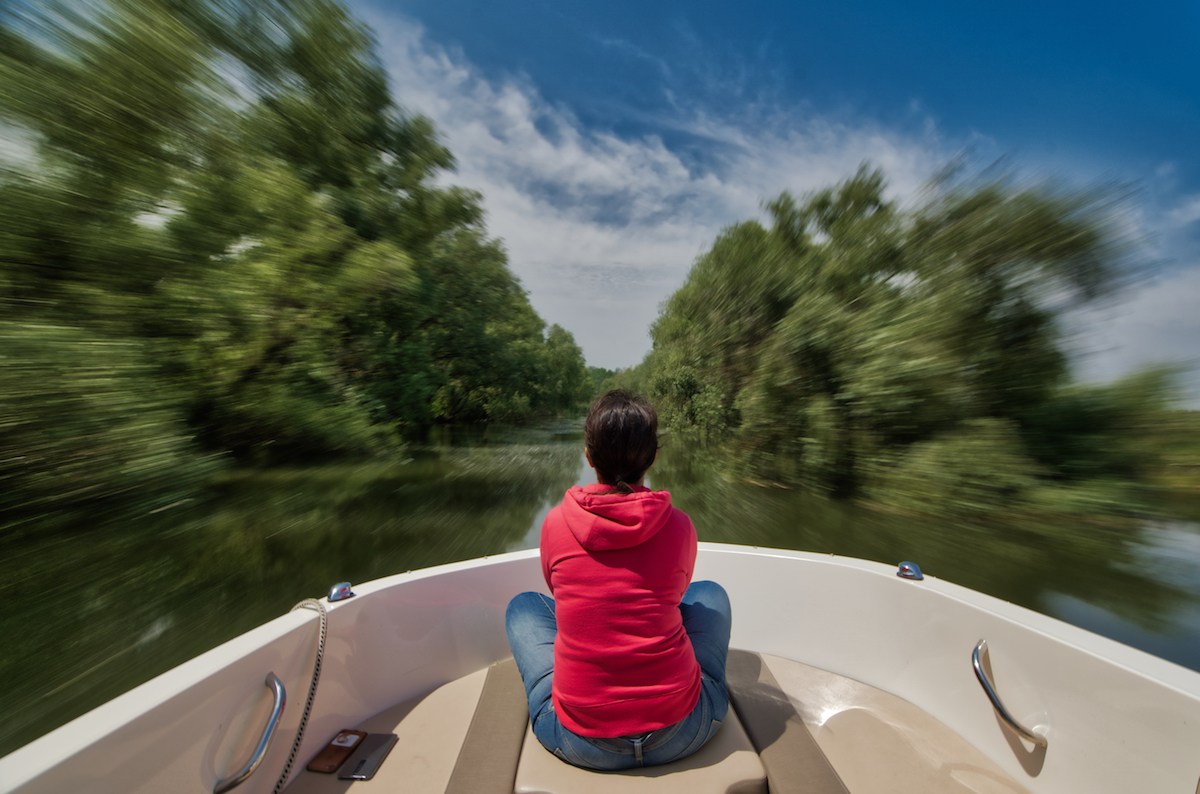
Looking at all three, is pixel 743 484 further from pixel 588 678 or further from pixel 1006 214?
pixel 588 678

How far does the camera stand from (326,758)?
3.93ft

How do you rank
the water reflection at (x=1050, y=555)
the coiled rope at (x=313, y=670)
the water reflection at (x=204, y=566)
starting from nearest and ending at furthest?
the coiled rope at (x=313, y=670)
the water reflection at (x=204, y=566)
the water reflection at (x=1050, y=555)

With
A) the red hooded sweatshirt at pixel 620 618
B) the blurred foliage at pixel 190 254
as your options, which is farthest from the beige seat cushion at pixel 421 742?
the blurred foliage at pixel 190 254

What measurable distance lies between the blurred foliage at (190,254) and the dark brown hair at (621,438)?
3519 millimetres

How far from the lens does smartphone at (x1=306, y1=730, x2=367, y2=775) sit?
1176mm

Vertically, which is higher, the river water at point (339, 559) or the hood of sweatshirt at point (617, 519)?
the hood of sweatshirt at point (617, 519)

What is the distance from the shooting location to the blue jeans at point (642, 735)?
0.97 meters

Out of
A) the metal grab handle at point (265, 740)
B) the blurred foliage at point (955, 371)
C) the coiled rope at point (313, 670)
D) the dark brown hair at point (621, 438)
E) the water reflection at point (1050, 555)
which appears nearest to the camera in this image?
the metal grab handle at point (265, 740)

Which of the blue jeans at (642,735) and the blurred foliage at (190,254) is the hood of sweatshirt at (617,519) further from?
the blurred foliage at (190,254)

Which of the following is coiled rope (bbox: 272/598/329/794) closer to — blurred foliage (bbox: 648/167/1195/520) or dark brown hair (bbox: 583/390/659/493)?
dark brown hair (bbox: 583/390/659/493)

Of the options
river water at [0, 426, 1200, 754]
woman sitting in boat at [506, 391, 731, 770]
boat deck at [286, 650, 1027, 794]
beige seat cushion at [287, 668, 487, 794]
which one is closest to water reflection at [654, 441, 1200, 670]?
river water at [0, 426, 1200, 754]

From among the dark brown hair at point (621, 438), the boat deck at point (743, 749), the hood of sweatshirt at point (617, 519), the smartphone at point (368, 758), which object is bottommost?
the smartphone at point (368, 758)

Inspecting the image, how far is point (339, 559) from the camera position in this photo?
5.24m

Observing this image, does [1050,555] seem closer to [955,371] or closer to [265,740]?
[955,371]
